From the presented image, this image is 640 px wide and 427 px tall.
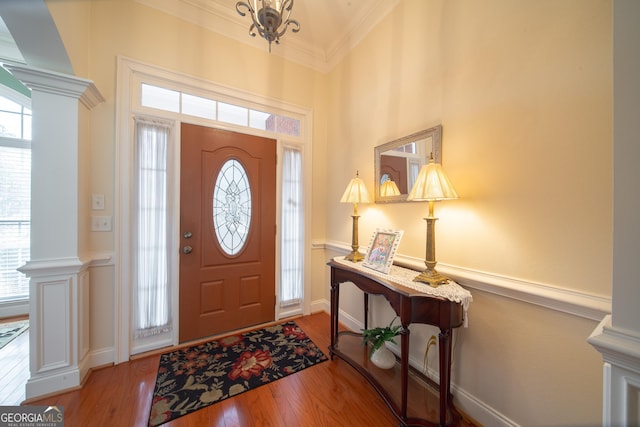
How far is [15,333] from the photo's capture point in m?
2.19

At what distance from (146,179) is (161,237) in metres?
0.53

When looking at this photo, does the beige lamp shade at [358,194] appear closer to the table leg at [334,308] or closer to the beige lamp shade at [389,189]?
the beige lamp shade at [389,189]

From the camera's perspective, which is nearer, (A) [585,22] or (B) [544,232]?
(A) [585,22]

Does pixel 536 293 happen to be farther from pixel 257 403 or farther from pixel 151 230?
pixel 151 230

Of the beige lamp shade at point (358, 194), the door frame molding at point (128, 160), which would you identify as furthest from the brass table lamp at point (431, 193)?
the door frame molding at point (128, 160)

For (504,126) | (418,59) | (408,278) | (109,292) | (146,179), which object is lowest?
(109,292)

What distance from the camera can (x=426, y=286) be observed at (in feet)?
4.34

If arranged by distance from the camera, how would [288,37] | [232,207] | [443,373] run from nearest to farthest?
[443,373] < [232,207] < [288,37]

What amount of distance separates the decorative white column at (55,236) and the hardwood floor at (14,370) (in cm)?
10

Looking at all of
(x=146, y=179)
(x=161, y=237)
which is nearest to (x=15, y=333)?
(x=161, y=237)

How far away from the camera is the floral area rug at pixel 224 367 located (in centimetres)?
150

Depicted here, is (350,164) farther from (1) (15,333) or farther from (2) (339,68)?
(1) (15,333)

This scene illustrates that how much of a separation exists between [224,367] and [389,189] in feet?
6.66

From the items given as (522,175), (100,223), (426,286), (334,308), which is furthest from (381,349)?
(100,223)
